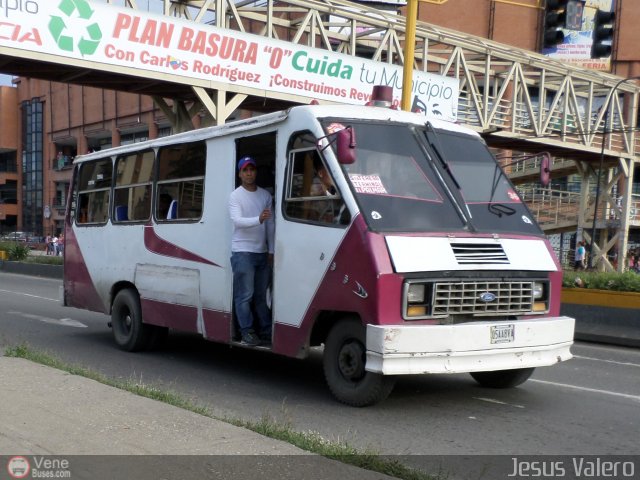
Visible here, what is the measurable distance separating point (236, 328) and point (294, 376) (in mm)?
963

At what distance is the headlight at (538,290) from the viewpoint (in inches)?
283

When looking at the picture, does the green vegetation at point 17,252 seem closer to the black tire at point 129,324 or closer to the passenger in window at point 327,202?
the black tire at point 129,324

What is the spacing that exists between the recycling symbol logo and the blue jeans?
392 inches

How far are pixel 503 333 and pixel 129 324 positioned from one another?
560 centimetres

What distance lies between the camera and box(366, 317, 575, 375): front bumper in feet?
20.6

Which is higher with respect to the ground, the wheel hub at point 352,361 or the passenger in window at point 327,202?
the passenger in window at point 327,202

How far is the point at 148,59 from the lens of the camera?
17.4 m

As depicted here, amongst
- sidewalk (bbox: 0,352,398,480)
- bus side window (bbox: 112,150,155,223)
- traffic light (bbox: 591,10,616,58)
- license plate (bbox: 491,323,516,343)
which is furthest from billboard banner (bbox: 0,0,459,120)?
license plate (bbox: 491,323,516,343)

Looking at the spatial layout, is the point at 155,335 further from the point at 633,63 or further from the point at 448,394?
the point at 633,63

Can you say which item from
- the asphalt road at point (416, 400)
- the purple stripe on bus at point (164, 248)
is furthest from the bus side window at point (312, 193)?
the asphalt road at point (416, 400)

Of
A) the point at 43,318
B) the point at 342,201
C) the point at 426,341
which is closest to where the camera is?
the point at 426,341

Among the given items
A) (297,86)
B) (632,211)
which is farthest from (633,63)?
(297,86)

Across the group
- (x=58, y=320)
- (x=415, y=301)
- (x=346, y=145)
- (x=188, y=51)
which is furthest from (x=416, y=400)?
(x=188, y=51)

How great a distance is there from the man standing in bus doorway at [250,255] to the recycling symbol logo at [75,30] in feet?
31.1
